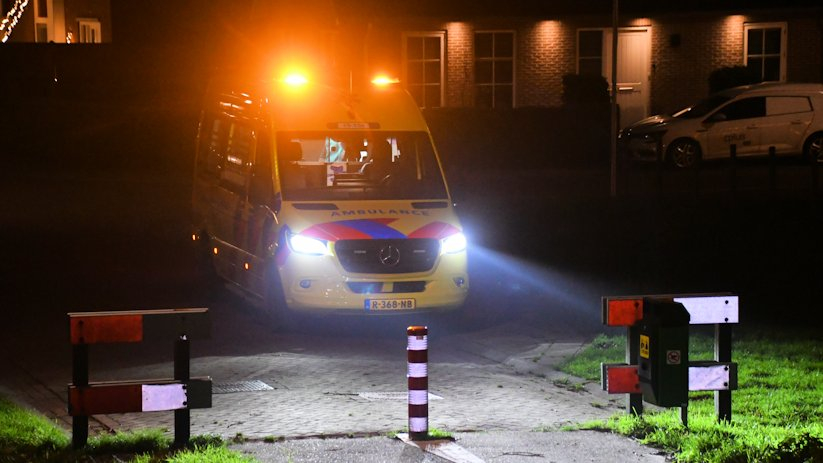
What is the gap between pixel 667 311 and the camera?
788 centimetres

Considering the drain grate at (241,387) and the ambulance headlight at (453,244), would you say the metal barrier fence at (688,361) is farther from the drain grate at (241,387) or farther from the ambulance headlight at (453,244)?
the ambulance headlight at (453,244)

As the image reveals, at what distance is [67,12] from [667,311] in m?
40.7

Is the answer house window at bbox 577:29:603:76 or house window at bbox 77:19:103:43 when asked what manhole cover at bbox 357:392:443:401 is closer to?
house window at bbox 577:29:603:76

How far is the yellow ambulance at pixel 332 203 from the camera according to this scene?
12.6 metres

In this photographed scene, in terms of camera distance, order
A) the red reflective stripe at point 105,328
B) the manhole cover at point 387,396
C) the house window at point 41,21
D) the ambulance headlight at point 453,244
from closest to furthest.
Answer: the red reflective stripe at point 105,328, the manhole cover at point 387,396, the ambulance headlight at point 453,244, the house window at point 41,21

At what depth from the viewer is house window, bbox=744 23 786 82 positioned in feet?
117

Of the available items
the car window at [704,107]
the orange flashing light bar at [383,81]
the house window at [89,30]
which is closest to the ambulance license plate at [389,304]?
the orange flashing light bar at [383,81]

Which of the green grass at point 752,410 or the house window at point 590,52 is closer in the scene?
the green grass at point 752,410

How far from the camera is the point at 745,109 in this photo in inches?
1153

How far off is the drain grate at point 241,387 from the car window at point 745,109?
20727 mm

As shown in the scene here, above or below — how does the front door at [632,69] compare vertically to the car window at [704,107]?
above

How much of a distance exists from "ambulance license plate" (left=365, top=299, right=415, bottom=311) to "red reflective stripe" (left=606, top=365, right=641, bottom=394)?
4595mm

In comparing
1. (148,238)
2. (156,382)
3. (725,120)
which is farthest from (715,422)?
(725,120)

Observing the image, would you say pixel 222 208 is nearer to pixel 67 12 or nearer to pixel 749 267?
pixel 749 267
